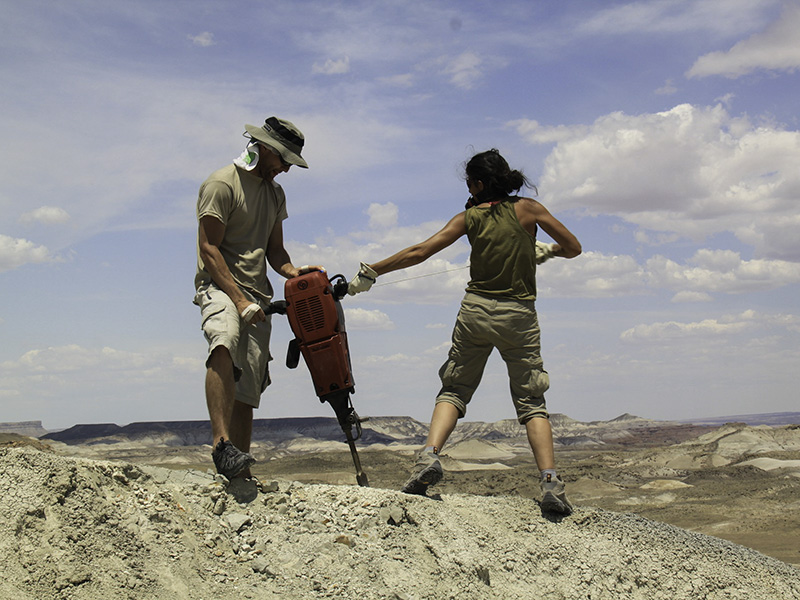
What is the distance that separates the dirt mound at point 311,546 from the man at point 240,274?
412mm

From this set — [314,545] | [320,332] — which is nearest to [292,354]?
[320,332]

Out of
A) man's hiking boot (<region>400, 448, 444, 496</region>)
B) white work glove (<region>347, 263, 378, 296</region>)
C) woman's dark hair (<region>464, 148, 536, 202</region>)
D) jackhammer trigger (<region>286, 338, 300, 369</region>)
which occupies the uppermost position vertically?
woman's dark hair (<region>464, 148, 536, 202</region>)

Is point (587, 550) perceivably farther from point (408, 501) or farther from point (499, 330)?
point (499, 330)

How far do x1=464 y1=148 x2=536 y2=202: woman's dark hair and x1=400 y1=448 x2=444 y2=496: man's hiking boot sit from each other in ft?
5.44

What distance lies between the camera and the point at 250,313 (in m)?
4.32

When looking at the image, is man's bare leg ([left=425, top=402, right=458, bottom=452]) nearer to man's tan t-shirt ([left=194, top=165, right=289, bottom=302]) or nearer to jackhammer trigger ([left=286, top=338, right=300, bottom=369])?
jackhammer trigger ([left=286, top=338, right=300, bottom=369])

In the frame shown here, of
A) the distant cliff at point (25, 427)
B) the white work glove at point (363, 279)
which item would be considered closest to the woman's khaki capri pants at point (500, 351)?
the white work glove at point (363, 279)

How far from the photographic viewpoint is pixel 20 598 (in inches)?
124

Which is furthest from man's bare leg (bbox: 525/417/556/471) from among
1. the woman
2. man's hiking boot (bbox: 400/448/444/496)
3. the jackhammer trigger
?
the jackhammer trigger

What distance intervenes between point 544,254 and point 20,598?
348 cm

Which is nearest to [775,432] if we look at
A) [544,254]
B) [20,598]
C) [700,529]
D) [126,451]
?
[700,529]

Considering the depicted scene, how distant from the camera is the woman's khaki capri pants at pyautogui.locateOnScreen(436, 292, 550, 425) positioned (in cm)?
463

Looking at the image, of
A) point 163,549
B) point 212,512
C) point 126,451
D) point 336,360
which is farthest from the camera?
point 126,451

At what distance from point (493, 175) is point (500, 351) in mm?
1121
